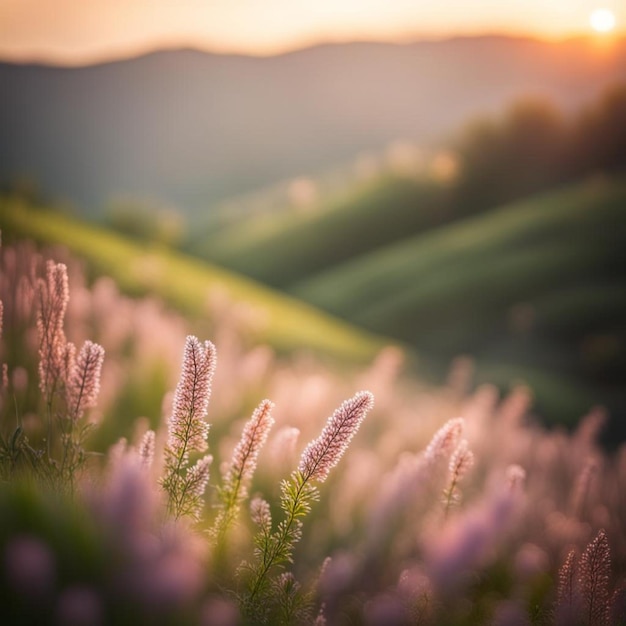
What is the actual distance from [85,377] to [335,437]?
53 cm

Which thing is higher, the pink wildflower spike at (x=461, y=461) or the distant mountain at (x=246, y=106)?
the distant mountain at (x=246, y=106)

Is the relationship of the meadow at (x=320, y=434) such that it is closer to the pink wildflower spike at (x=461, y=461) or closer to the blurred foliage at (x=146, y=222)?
the pink wildflower spike at (x=461, y=461)

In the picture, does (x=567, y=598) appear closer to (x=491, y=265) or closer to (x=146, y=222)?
(x=491, y=265)

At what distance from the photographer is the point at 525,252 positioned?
14273 mm

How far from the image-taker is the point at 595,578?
4.43 ft

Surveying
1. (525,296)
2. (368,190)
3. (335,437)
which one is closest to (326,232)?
(368,190)

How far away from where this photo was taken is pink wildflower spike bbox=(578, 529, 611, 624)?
1.34 meters

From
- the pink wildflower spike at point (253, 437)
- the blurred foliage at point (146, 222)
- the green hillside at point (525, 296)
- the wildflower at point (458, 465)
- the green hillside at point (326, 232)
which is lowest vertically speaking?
the pink wildflower spike at point (253, 437)

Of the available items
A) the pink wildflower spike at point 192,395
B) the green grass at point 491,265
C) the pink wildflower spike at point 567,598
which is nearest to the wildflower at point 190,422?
the pink wildflower spike at point 192,395

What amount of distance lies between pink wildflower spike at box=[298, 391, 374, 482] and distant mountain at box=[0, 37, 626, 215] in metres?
5.59

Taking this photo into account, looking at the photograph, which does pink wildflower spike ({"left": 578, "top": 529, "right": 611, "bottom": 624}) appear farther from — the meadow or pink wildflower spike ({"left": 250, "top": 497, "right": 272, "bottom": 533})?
pink wildflower spike ({"left": 250, "top": 497, "right": 272, "bottom": 533})

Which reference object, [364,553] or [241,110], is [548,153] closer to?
[241,110]

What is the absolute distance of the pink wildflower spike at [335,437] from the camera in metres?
1.11

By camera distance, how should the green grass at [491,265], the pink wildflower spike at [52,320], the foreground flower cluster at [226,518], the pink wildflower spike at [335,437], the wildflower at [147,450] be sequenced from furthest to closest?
the green grass at [491,265] < the pink wildflower spike at [52,320] < the wildflower at [147,450] < the pink wildflower spike at [335,437] < the foreground flower cluster at [226,518]
